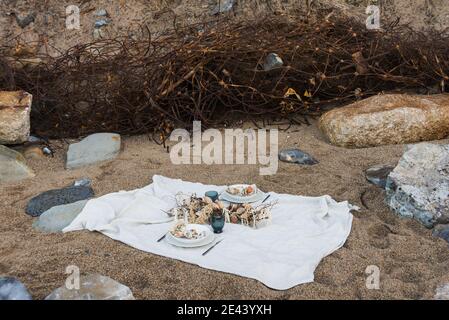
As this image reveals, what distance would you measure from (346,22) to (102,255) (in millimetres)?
4185

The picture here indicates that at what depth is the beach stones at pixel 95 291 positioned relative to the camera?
7.20ft

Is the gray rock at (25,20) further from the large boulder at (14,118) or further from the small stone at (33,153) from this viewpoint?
the small stone at (33,153)

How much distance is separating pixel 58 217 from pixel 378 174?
2.44 m

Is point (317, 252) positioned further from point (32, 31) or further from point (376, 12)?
point (32, 31)

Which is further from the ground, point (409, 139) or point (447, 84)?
point (447, 84)

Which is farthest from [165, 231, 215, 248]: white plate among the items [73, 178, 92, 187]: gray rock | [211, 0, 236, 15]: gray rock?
[211, 0, 236, 15]: gray rock

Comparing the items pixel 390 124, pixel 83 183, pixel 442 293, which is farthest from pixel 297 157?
pixel 442 293

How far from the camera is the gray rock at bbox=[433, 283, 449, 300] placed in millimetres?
2385

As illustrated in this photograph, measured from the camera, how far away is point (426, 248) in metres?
2.87

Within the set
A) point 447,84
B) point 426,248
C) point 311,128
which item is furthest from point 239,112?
point 426,248

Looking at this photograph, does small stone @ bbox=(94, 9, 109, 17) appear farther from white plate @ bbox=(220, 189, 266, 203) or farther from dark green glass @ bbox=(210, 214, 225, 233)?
dark green glass @ bbox=(210, 214, 225, 233)

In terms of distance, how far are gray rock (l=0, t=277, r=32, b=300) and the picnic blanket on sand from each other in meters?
0.74

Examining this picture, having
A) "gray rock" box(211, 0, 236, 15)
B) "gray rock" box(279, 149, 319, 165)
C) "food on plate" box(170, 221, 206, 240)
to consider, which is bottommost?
"food on plate" box(170, 221, 206, 240)

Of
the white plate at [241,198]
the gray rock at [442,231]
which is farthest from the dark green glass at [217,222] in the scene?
the gray rock at [442,231]
